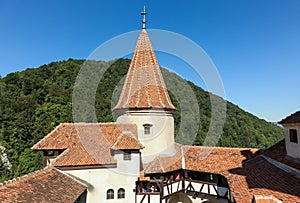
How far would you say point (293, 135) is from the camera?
11336mm

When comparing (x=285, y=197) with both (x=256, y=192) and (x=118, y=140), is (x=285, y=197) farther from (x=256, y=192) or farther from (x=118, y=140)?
(x=118, y=140)

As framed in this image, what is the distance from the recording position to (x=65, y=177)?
13375 millimetres

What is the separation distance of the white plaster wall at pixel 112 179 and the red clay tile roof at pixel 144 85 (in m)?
4.25

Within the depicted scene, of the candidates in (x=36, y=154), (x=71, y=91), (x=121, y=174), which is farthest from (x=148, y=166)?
(x=71, y=91)

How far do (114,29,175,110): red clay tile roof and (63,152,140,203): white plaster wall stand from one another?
4.25 meters

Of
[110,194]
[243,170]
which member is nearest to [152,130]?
[110,194]

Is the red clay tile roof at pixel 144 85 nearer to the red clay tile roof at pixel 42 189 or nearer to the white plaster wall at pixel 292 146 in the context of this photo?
the red clay tile roof at pixel 42 189

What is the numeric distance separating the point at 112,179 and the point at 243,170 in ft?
25.0

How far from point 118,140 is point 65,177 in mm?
3896

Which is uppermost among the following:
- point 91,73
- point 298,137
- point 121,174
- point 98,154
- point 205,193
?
point 91,73

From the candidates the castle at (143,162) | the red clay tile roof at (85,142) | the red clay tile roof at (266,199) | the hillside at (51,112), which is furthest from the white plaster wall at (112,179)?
the hillside at (51,112)

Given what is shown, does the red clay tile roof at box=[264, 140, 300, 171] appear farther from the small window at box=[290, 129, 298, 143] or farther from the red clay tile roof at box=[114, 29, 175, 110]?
the red clay tile roof at box=[114, 29, 175, 110]

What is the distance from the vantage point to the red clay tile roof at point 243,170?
26.9 ft

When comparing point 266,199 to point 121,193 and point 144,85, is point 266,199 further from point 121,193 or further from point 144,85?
point 144,85
